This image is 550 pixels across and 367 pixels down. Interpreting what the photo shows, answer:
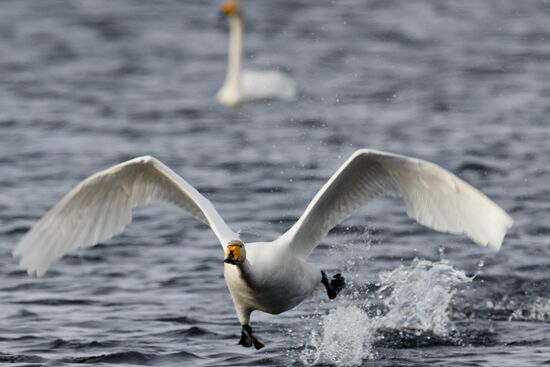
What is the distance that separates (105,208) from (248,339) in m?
1.40

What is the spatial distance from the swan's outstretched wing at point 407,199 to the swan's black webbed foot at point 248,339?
65cm

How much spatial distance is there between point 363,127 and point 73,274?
7.19m

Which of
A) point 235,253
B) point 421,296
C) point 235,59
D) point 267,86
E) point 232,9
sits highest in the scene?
point 232,9

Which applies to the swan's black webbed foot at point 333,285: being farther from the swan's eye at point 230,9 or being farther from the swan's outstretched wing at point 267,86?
the swan's eye at point 230,9

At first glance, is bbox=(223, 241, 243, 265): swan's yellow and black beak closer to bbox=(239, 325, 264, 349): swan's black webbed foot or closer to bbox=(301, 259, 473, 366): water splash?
bbox=(239, 325, 264, 349): swan's black webbed foot

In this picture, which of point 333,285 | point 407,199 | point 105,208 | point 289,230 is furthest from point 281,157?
point 407,199

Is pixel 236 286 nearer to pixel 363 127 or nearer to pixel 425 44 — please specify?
pixel 363 127

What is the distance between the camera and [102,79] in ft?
81.0

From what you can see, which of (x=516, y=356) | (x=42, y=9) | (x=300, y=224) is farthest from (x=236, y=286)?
(x=42, y=9)

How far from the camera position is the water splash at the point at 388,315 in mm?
10922

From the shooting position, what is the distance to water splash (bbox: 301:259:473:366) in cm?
1092

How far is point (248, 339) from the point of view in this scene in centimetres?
1020

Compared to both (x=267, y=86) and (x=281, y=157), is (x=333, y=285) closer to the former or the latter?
(x=281, y=157)

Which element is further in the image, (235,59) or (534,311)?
(235,59)
